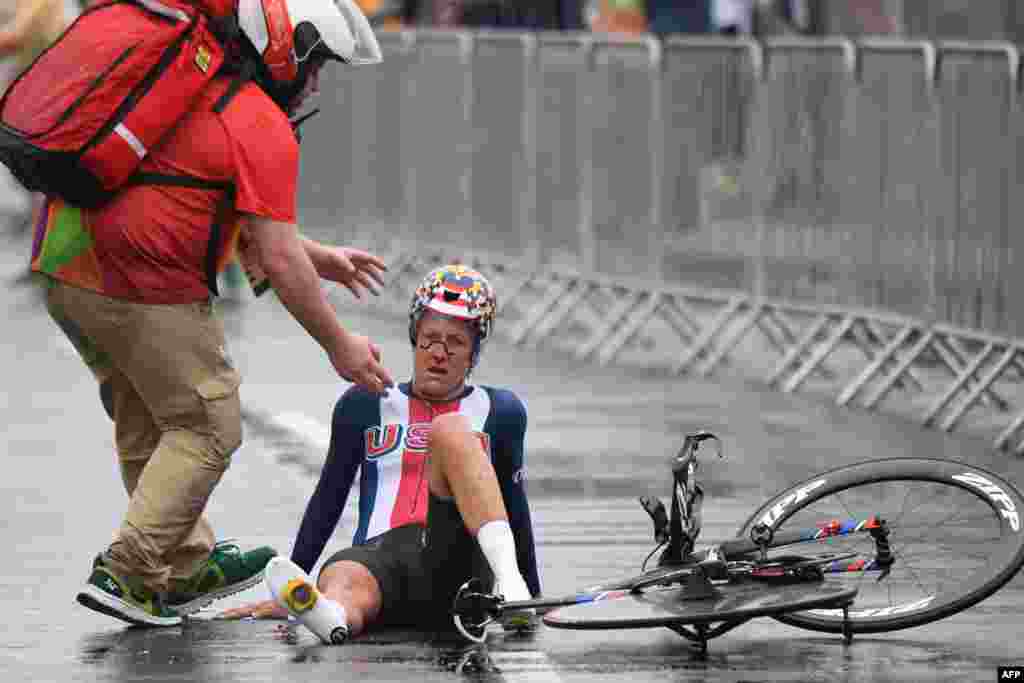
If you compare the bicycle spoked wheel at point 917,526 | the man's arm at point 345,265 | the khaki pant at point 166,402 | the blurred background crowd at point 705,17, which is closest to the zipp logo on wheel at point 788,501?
the bicycle spoked wheel at point 917,526

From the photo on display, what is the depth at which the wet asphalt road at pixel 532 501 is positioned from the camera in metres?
7.73

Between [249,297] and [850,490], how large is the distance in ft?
42.8

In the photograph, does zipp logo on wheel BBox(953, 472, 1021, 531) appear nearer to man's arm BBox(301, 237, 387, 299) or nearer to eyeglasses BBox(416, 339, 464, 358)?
eyeglasses BBox(416, 339, 464, 358)

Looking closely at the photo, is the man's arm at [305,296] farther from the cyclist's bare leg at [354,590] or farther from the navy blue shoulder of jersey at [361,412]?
the cyclist's bare leg at [354,590]

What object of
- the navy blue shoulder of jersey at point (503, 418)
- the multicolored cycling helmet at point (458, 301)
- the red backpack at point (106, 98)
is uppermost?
the red backpack at point (106, 98)

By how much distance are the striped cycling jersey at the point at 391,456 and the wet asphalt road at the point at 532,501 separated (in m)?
0.35

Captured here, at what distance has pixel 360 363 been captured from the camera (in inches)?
325

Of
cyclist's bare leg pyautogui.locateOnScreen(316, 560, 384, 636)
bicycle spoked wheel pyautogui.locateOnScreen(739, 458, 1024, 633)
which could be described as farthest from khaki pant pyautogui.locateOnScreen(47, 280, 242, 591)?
bicycle spoked wheel pyautogui.locateOnScreen(739, 458, 1024, 633)

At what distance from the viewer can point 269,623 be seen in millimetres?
8477

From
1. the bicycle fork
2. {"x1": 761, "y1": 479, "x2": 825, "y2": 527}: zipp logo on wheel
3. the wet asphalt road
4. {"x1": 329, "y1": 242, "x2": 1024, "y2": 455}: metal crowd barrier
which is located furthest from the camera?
{"x1": 329, "y1": 242, "x2": 1024, "y2": 455}: metal crowd barrier

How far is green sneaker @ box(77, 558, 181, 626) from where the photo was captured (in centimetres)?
824

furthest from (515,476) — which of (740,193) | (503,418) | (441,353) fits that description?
(740,193)

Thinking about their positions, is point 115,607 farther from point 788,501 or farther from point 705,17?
point 705,17

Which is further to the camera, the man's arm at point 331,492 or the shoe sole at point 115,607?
the man's arm at point 331,492
